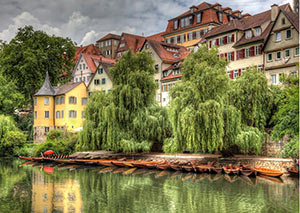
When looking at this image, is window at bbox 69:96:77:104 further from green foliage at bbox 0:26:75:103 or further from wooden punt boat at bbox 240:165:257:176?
wooden punt boat at bbox 240:165:257:176

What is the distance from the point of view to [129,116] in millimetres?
36469

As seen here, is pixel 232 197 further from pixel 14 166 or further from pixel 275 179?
pixel 14 166

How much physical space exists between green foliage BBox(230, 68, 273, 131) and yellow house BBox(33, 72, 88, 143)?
28.5m

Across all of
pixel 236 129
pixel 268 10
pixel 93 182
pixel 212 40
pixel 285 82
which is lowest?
pixel 93 182

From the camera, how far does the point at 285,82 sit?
102ft

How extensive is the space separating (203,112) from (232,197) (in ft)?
29.6

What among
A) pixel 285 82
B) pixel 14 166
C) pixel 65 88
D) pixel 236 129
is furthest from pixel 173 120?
pixel 65 88

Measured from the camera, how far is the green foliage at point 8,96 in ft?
168

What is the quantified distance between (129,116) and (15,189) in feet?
46.5

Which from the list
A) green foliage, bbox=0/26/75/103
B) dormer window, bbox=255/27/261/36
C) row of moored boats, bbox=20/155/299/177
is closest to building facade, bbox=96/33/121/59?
green foliage, bbox=0/26/75/103

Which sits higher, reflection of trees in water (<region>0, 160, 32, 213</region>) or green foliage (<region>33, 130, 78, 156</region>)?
green foliage (<region>33, 130, 78, 156</region>)

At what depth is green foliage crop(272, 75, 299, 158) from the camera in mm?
27438

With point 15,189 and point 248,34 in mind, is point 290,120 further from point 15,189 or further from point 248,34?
point 15,189

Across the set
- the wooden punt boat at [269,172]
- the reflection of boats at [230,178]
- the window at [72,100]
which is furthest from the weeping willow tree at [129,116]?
the window at [72,100]
